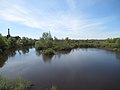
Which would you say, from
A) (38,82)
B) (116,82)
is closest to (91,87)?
(116,82)

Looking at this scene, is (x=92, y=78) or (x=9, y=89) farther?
(x=92, y=78)

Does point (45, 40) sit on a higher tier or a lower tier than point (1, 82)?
higher

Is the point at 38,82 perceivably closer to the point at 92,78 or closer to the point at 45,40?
the point at 92,78

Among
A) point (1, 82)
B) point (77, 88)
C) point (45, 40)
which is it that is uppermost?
point (45, 40)

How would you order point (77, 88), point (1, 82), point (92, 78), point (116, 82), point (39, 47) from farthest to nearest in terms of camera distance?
1. point (39, 47)
2. point (92, 78)
3. point (116, 82)
4. point (77, 88)
5. point (1, 82)

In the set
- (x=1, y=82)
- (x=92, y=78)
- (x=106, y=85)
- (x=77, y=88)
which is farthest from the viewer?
(x=92, y=78)

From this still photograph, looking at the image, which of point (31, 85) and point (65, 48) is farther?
point (65, 48)

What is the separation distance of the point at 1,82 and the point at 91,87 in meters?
8.68

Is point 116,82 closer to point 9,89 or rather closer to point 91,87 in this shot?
point 91,87

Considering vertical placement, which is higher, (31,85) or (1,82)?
(1,82)

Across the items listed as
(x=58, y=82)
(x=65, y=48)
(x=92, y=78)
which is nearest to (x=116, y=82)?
(x=92, y=78)

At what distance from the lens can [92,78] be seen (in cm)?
1556

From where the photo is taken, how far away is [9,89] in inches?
432

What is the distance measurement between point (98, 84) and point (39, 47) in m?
37.5
